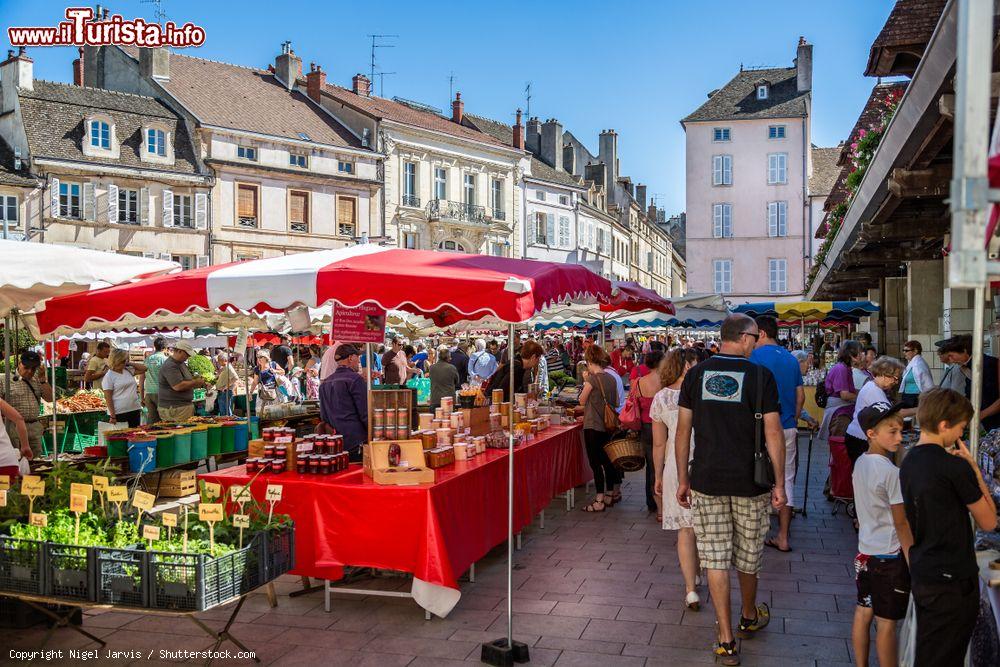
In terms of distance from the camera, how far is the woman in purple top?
27.2 feet

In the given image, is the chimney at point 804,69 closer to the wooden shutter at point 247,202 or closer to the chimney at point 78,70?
the wooden shutter at point 247,202

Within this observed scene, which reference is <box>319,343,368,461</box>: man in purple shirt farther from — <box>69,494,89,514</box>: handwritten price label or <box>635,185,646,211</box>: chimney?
<box>635,185,646,211</box>: chimney

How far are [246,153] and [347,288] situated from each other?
32.5 m

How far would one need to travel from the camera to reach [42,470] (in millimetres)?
6953

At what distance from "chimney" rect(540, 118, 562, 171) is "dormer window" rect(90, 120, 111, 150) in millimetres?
28531

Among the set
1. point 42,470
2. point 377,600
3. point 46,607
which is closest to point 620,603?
point 377,600

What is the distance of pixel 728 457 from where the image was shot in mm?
4594

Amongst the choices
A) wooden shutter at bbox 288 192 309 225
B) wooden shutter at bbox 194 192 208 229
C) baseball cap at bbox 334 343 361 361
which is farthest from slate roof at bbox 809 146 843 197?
baseball cap at bbox 334 343 361 361

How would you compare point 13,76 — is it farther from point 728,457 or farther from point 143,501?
point 728,457

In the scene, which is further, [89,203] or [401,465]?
[89,203]

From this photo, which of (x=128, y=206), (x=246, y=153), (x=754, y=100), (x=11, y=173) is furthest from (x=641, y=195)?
(x=11, y=173)

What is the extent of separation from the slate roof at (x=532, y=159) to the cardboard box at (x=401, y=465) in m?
44.6

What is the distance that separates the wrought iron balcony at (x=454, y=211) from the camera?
42.5 m

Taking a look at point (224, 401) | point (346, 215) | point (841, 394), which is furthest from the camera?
point (346, 215)
